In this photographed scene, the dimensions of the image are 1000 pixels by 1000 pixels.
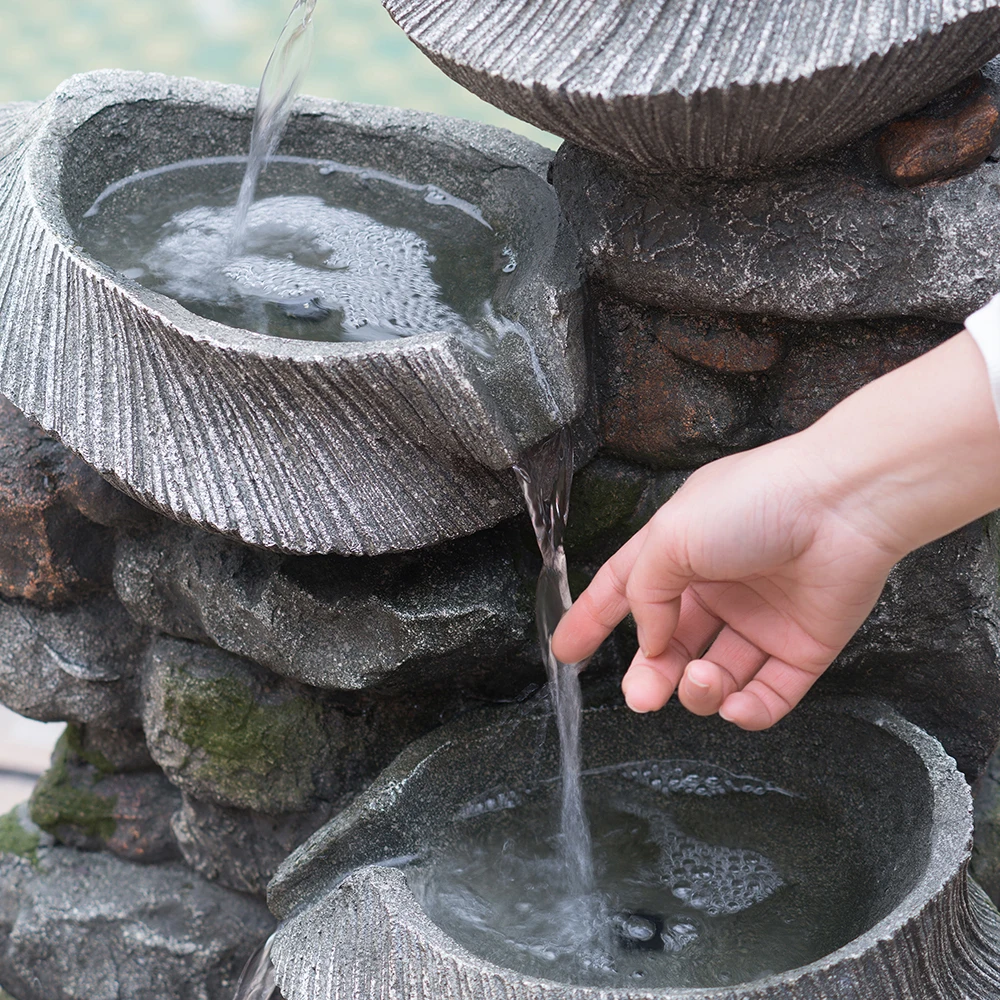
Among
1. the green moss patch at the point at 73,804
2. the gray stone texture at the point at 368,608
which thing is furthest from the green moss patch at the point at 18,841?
the gray stone texture at the point at 368,608

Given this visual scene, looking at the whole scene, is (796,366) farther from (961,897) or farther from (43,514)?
(43,514)

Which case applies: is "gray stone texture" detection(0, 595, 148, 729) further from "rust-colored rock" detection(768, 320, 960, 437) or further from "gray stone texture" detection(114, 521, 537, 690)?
"rust-colored rock" detection(768, 320, 960, 437)

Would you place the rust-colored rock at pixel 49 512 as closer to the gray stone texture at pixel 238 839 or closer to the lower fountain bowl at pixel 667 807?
the gray stone texture at pixel 238 839

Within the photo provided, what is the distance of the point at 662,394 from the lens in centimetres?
167

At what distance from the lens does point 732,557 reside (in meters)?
1.30

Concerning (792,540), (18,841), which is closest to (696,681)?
(792,540)

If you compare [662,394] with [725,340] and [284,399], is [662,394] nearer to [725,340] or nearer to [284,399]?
[725,340]

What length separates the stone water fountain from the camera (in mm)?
1328

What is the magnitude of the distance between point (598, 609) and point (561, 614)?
294mm

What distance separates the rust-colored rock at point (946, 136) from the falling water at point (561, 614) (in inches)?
21.5

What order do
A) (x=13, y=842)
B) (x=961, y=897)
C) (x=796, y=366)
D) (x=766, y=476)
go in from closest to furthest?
(x=766, y=476) < (x=961, y=897) < (x=796, y=366) < (x=13, y=842)

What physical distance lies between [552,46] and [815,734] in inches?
40.8

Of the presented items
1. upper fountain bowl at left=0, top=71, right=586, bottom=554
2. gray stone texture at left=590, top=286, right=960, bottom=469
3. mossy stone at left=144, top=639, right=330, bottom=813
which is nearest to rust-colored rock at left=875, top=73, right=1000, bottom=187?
gray stone texture at left=590, top=286, right=960, bottom=469

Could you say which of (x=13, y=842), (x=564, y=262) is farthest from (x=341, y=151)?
(x=13, y=842)
